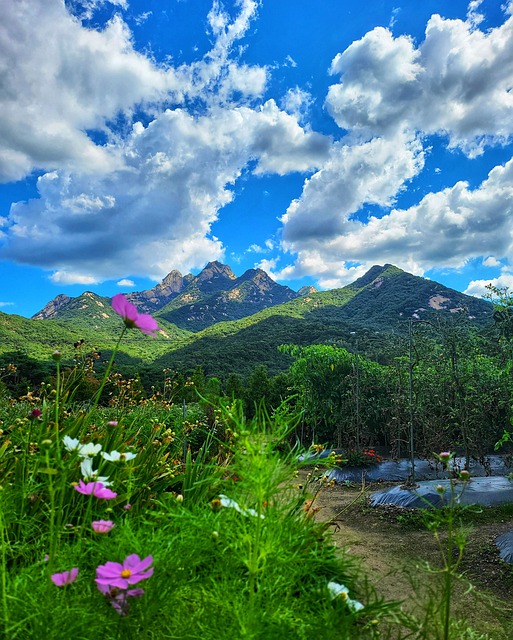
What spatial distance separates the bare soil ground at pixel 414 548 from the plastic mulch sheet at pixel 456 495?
0.21 meters

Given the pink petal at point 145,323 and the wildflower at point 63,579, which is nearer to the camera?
the wildflower at point 63,579

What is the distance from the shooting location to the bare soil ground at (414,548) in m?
3.05

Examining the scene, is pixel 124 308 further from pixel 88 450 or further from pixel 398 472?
pixel 398 472

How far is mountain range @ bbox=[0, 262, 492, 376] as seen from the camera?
30.5m

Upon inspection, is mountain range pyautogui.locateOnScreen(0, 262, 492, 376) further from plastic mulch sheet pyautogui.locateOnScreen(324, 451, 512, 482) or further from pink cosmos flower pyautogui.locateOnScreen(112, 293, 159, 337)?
plastic mulch sheet pyautogui.locateOnScreen(324, 451, 512, 482)

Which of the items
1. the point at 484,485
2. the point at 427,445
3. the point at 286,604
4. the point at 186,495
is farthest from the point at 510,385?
the point at 286,604

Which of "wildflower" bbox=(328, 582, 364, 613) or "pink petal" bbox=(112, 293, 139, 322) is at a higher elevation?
"pink petal" bbox=(112, 293, 139, 322)

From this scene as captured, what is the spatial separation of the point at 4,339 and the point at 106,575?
180 ft

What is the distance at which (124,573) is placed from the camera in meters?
0.66

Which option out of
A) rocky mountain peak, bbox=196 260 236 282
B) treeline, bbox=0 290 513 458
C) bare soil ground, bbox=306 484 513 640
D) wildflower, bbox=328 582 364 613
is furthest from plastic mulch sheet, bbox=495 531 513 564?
rocky mountain peak, bbox=196 260 236 282

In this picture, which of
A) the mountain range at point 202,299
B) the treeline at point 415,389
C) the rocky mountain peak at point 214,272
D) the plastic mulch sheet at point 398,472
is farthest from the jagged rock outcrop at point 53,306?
the plastic mulch sheet at point 398,472

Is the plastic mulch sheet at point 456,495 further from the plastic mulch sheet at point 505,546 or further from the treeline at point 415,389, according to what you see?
the plastic mulch sheet at point 505,546

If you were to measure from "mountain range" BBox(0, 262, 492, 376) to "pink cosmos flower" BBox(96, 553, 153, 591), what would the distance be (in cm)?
60

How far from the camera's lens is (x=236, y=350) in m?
33.8
